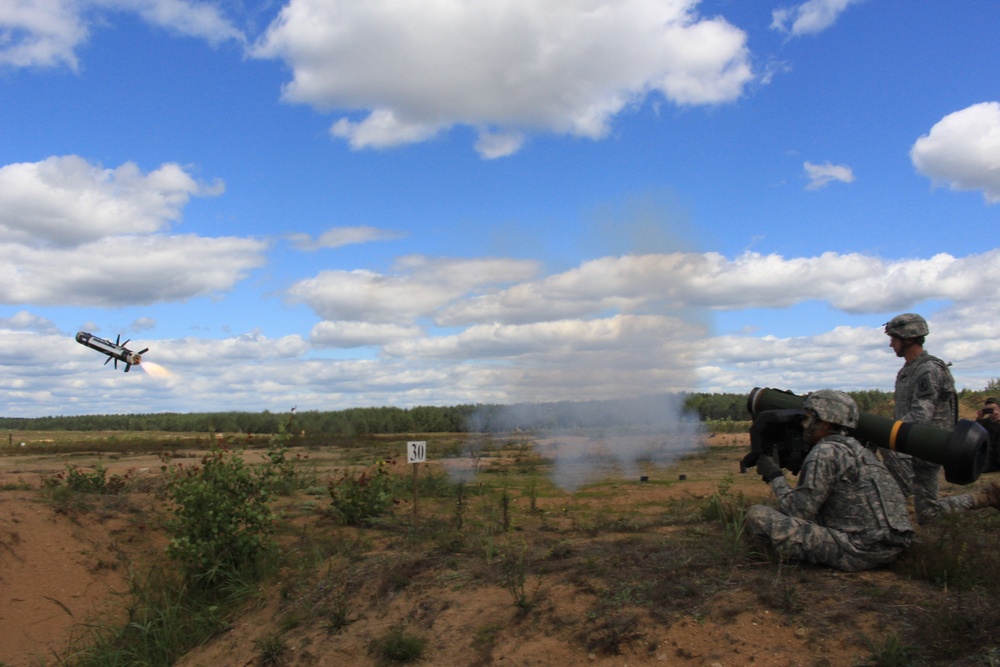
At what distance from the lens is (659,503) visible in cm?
1169

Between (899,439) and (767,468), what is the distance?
994 millimetres

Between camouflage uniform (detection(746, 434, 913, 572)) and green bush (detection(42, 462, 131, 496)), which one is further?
green bush (detection(42, 462, 131, 496))

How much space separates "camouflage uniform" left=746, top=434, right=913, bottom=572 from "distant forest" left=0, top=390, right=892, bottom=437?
2.94 meters

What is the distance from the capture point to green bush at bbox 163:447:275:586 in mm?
7918

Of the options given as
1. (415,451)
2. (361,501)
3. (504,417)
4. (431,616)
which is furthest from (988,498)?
(504,417)

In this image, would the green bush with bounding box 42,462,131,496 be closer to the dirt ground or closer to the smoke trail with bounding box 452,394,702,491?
the dirt ground

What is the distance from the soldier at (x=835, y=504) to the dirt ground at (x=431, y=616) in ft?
0.64

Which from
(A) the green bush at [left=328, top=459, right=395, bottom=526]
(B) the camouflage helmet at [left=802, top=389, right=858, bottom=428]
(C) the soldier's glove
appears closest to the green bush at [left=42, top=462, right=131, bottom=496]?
(A) the green bush at [left=328, top=459, right=395, bottom=526]

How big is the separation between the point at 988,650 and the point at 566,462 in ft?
61.4

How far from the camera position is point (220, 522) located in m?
8.04

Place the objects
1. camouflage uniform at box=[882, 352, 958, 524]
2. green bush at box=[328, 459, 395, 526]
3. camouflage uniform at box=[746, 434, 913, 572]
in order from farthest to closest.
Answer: green bush at box=[328, 459, 395, 526]
camouflage uniform at box=[882, 352, 958, 524]
camouflage uniform at box=[746, 434, 913, 572]

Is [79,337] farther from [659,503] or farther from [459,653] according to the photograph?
[459,653]

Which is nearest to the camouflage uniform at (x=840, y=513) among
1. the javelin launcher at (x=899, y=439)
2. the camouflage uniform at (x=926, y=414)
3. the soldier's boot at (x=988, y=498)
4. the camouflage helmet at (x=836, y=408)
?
the camouflage helmet at (x=836, y=408)

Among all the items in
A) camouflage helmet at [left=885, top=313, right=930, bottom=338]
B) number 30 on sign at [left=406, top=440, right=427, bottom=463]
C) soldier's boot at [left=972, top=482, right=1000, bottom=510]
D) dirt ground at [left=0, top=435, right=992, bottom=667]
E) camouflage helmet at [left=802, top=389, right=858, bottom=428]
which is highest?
camouflage helmet at [left=885, top=313, right=930, bottom=338]
